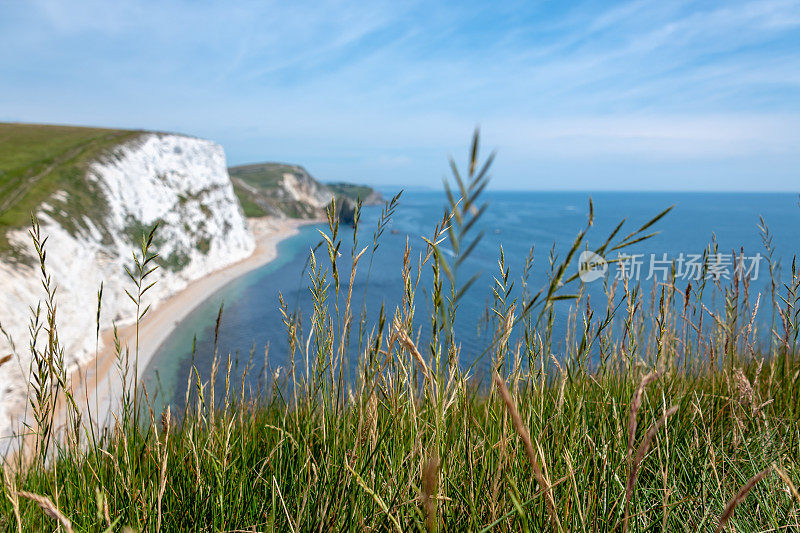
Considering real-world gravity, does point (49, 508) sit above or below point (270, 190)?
below

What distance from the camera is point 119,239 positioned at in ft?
91.8

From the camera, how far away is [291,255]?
48.1 m

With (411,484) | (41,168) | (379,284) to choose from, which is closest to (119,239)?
(41,168)

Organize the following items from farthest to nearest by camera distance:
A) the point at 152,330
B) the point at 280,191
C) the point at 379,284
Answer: the point at 280,191 → the point at 379,284 → the point at 152,330

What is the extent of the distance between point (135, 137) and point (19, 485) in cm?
4389

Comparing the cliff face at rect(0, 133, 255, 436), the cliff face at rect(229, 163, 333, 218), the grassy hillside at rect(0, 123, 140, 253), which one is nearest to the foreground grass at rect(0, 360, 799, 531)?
the cliff face at rect(0, 133, 255, 436)

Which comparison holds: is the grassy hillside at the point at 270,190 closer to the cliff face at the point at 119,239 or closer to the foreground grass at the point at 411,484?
the cliff face at the point at 119,239

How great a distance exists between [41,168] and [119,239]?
7.06 m

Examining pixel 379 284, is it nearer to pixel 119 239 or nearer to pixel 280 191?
pixel 119 239

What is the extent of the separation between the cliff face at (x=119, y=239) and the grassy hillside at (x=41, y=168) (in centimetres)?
43

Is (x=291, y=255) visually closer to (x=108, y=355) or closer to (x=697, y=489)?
(x=108, y=355)

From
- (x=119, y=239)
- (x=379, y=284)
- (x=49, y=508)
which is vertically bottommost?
(x=379, y=284)

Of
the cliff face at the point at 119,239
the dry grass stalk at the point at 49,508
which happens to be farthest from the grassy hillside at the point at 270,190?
the dry grass stalk at the point at 49,508

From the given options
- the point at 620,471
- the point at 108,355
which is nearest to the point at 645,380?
the point at 620,471
